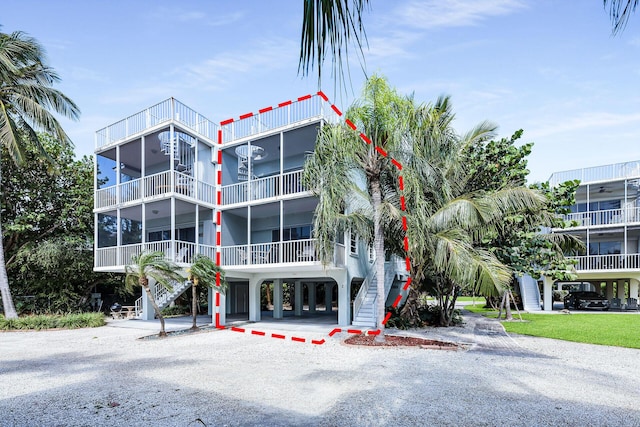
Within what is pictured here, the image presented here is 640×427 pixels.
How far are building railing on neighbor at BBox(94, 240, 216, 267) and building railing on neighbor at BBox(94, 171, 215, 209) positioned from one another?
2000mm

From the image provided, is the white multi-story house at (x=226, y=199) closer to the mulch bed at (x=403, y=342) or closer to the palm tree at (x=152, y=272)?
the palm tree at (x=152, y=272)

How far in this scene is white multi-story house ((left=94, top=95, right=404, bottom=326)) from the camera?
1516 centimetres

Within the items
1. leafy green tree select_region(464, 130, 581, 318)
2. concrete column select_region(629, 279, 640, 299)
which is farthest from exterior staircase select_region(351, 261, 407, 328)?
concrete column select_region(629, 279, 640, 299)

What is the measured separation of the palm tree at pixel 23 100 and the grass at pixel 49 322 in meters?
0.99

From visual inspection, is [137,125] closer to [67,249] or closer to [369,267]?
[67,249]

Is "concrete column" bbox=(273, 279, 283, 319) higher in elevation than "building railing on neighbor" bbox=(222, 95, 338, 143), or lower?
lower

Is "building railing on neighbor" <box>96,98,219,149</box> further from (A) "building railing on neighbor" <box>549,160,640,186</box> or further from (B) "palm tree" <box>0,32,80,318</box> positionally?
(A) "building railing on neighbor" <box>549,160,640,186</box>

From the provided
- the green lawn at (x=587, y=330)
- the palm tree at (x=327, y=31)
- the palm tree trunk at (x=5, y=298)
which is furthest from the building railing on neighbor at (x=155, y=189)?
the palm tree at (x=327, y=31)

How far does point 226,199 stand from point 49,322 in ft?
28.2

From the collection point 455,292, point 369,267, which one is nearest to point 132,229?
point 369,267

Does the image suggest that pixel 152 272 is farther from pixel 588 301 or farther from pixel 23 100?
pixel 588 301

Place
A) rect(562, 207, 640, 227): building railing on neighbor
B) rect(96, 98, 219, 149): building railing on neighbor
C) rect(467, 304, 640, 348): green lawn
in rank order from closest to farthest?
rect(467, 304, 640, 348): green lawn → rect(96, 98, 219, 149): building railing on neighbor → rect(562, 207, 640, 227): building railing on neighbor

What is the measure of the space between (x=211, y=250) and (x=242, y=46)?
15.0 meters

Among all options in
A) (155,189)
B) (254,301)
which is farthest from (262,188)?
(254,301)
